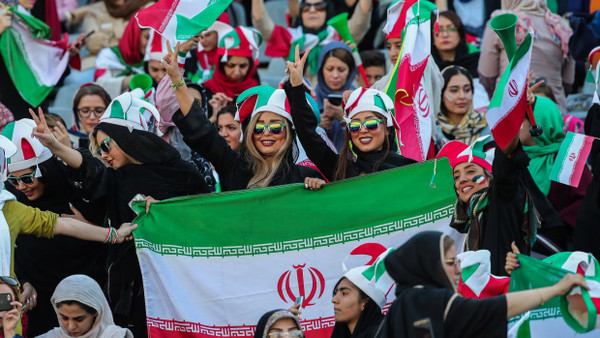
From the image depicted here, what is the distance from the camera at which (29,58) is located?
35.7 feet

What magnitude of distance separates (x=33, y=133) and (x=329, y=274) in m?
2.07

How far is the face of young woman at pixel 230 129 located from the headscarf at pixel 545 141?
232 cm

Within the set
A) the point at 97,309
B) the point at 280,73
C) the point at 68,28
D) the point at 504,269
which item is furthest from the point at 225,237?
the point at 68,28

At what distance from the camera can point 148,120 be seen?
26.8 feet

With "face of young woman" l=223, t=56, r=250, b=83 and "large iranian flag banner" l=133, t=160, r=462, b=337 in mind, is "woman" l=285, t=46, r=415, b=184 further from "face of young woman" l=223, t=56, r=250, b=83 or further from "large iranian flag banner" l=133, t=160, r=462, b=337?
"face of young woman" l=223, t=56, r=250, b=83

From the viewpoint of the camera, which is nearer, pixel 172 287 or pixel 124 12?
pixel 172 287

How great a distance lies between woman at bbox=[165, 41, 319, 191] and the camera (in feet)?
25.2

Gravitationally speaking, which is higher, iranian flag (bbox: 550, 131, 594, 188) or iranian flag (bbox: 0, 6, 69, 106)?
iranian flag (bbox: 0, 6, 69, 106)

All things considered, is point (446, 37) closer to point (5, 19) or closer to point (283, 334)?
point (5, 19)

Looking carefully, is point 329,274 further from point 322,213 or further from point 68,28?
point 68,28

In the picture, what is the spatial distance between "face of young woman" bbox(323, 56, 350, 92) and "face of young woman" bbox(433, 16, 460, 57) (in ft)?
3.46

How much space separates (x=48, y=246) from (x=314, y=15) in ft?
15.5

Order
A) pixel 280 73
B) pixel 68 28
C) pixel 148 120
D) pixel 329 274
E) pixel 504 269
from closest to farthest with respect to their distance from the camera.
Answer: pixel 504 269 < pixel 329 274 < pixel 148 120 < pixel 280 73 < pixel 68 28

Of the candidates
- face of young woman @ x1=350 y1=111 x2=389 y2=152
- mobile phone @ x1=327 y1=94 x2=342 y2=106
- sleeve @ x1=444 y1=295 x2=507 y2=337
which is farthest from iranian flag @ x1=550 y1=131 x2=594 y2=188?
mobile phone @ x1=327 y1=94 x2=342 y2=106
